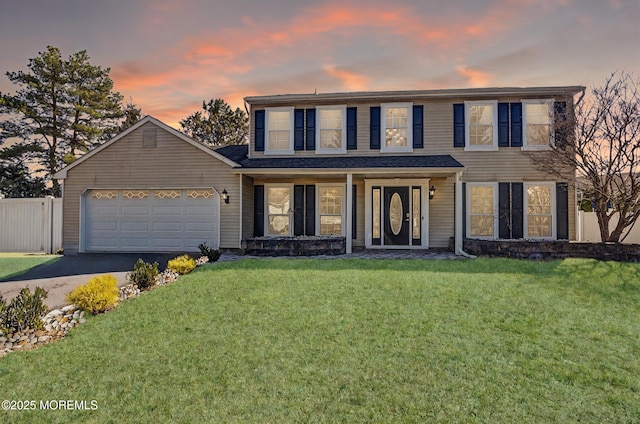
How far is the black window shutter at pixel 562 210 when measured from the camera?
10977 millimetres

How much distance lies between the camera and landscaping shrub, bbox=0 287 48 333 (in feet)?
14.4

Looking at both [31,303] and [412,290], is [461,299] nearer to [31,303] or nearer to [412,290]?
[412,290]

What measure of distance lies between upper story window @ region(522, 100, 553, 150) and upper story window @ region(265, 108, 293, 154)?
810 centimetres

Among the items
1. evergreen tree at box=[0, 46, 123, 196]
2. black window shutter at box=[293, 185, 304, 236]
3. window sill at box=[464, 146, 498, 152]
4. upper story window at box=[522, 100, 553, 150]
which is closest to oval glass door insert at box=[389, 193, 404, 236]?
window sill at box=[464, 146, 498, 152]

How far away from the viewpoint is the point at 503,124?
11.2 meters

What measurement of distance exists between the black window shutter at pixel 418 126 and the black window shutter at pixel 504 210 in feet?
10.00

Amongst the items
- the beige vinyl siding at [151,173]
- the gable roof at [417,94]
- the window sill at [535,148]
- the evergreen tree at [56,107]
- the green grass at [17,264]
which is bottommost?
the green grass at [17,264]

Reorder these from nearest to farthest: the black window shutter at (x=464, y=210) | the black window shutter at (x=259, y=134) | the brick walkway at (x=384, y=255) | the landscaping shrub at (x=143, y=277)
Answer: the landscaping shrub at (x=143, y=277)
the brick walkway at (x=384, y=255)
the black window shutter at (x=464, y=210)
the black window shutter at (x=259, y=134)

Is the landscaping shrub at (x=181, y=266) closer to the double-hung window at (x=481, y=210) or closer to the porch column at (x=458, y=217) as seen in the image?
the porch column at (x=458, y=217)

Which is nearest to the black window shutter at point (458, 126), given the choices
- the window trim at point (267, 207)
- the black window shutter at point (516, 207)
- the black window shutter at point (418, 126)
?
the black window shutter at point (418, 126)

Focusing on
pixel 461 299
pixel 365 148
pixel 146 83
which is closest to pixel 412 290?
pixel 461 299

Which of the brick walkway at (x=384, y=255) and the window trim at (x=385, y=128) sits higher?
the window trim at (x=385, y=128)

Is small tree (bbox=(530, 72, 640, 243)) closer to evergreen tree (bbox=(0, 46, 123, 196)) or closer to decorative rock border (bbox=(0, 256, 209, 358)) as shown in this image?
decorative rock border (bbox=(0, 256, 209, 358))

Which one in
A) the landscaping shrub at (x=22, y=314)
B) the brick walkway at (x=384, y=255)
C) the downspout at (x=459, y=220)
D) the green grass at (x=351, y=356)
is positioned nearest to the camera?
the green grass at (x=351, y=356)
